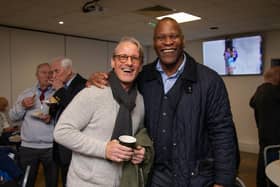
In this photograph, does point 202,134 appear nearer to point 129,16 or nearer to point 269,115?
point 269,115

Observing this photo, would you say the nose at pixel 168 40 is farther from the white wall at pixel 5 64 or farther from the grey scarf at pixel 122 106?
the white wall at pixel 5 64

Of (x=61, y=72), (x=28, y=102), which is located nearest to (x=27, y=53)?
(x=28, y=102)

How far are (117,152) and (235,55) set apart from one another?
5.50 meters

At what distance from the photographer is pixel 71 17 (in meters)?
4.52

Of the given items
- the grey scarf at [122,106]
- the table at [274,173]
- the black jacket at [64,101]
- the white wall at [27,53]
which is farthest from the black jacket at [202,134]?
the white wall at [27,53]

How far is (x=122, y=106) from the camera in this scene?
146 cm

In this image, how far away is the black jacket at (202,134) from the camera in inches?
59.6

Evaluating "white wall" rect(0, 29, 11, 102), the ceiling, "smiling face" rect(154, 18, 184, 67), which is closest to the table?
"smiling face" rect(154, 18, 184, 67)

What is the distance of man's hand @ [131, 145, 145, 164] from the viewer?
1.44 metres

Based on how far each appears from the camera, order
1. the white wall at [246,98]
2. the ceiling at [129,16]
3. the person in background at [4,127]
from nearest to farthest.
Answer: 1. the ceiling at [129,16]
2. the person in background at [4,127]
3. the white wall at [246,98]

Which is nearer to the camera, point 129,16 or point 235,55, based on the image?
point 129,16

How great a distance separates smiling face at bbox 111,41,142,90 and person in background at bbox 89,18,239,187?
100mm

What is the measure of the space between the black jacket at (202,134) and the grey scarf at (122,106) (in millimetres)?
214

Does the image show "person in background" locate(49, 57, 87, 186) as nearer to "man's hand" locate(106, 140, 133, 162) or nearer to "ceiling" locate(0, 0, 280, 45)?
"man's hand" locate(106, 140, 133, 162)
